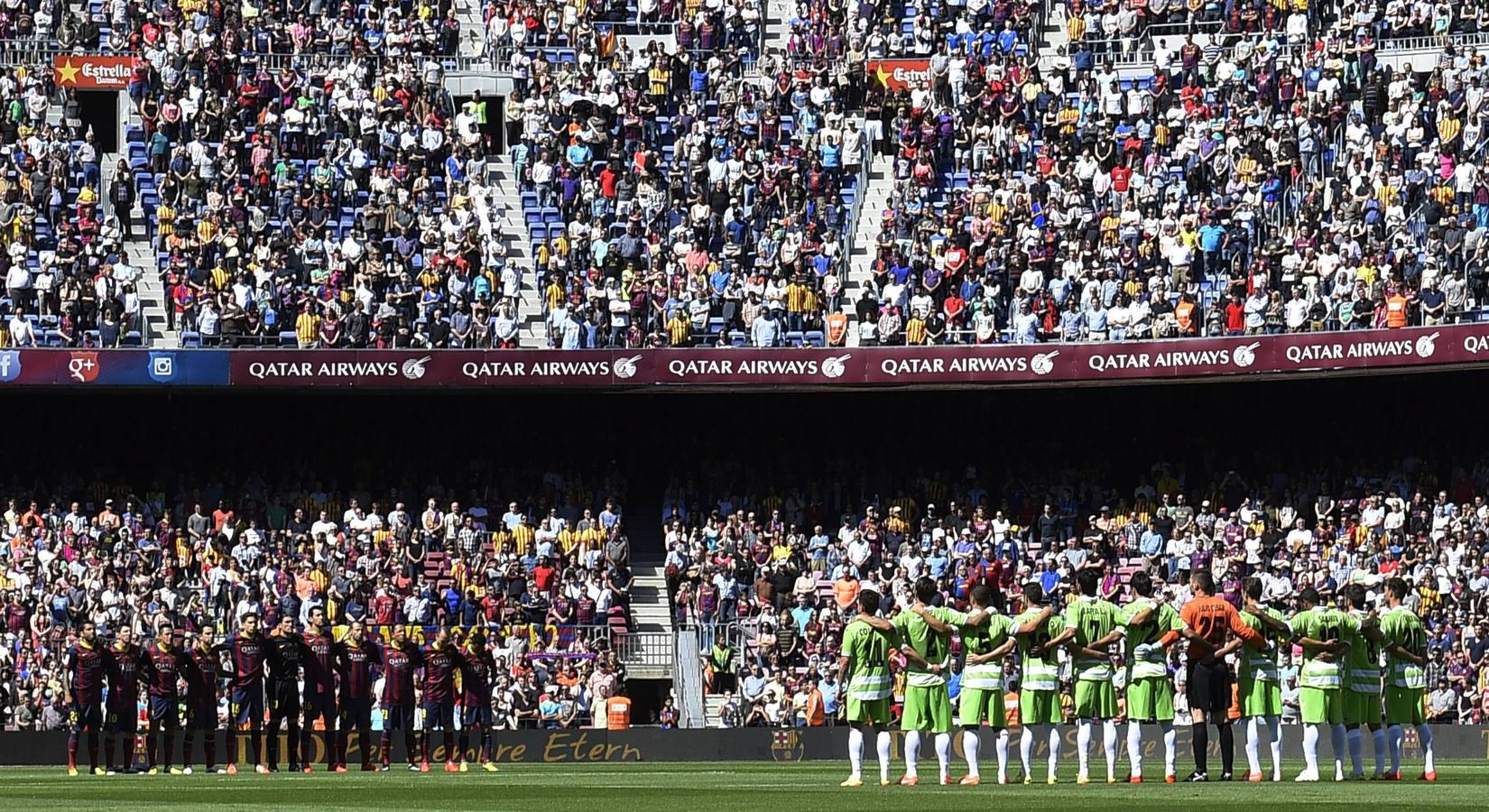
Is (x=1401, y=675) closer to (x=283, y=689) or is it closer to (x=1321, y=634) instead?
(x=1321, y=634)

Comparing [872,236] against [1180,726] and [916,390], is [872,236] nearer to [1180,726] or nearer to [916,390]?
[916,390]

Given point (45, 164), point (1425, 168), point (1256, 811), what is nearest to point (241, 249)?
point (45, 164)

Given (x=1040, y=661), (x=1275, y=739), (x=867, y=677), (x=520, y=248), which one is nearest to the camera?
(x=867, y=677)

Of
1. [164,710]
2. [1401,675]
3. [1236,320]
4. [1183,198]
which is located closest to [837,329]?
[1183,198]

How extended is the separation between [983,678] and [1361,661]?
10.8ft

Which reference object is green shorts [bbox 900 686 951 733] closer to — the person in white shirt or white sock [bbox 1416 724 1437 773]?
white sock [bbox 1416 724 1437 773]

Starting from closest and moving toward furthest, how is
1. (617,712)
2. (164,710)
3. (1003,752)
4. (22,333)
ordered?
1. (1003,752)
2. (164,710)
3. (617,712)
4. (22,333)

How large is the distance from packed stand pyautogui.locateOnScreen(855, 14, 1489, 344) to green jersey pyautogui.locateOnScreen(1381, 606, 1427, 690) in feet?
53.4

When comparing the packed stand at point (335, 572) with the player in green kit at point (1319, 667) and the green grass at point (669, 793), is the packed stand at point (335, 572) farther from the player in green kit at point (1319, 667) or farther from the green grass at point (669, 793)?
the player in green kit at point (1319, 667)

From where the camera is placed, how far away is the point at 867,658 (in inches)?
846

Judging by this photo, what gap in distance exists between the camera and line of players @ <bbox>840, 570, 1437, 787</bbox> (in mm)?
21359

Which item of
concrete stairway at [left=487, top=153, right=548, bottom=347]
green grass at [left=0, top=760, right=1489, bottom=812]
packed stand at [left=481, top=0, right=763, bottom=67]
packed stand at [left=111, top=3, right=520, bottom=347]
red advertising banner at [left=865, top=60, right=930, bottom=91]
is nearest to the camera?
green grass at [left=0, top=760, right=1489, bottom=812]

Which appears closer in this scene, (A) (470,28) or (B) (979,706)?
(B) (979,706)

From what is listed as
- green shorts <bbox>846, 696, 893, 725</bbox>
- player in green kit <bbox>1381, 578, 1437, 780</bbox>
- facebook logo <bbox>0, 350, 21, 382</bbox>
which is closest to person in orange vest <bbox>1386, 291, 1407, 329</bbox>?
player in green kit <bbox>1381, 578, 1437, 780</bbox>
